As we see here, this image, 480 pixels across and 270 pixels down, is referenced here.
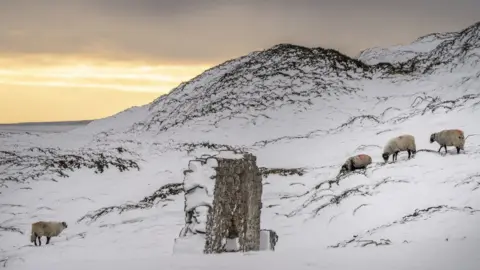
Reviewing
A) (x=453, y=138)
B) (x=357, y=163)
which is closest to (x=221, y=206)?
(x=453, y=138)

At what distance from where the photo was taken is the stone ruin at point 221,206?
7.56 m

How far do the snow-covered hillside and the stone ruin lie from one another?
41 cm

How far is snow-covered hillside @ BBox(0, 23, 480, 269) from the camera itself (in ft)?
41.0

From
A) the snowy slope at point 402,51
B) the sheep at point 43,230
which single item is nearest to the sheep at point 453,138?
the sheep at point 43,230

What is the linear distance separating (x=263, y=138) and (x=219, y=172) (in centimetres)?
4244

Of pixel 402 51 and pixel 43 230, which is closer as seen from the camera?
pixel 43 230

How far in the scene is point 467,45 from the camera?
2655 inches

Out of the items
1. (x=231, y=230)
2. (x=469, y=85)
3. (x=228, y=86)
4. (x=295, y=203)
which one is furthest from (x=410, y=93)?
(x=231, y=230)

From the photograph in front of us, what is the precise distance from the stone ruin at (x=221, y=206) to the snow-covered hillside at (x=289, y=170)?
409mm

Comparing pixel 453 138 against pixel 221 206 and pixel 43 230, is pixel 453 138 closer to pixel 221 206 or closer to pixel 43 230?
pixel 43 230

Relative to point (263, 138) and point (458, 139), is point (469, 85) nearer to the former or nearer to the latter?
point (263, 138)

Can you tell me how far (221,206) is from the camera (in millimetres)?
7562

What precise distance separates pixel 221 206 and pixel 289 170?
24625 mm

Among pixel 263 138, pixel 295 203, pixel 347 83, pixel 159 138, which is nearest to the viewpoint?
pixel 295 203
